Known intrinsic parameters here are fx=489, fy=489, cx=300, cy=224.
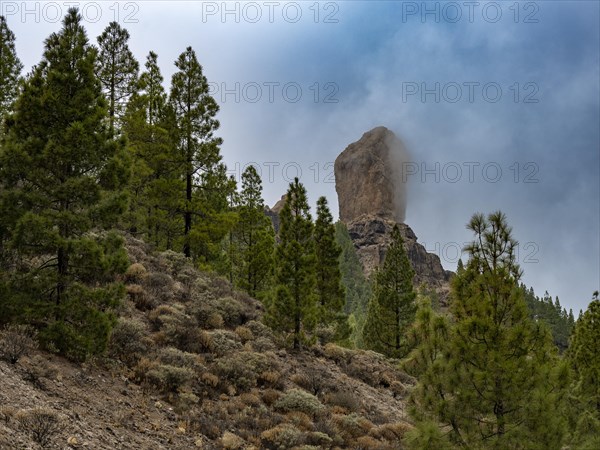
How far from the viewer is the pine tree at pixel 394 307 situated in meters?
33.7

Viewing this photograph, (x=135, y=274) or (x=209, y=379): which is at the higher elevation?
(x=135, y=274)

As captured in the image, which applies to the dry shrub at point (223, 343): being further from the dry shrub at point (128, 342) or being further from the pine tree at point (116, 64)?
the pine tree at point (116, 64)

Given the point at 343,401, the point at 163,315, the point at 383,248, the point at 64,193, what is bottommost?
the point at 343,401

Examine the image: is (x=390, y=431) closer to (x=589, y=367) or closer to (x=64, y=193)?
(x=589, y=367)

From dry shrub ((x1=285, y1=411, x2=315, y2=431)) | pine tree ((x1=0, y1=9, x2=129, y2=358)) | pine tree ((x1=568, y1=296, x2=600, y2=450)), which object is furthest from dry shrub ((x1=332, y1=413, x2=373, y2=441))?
pine tree ((x1=0, y1=9, x2=129, y2=358))

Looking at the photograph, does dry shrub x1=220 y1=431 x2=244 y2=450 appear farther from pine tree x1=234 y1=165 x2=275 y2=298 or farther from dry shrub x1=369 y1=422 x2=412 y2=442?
pine tree x1=234 y1=165 x2=275 y2=298

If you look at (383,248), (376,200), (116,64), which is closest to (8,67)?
(116,64)

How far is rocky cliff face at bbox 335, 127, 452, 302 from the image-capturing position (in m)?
147

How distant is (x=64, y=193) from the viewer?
41.4 ft

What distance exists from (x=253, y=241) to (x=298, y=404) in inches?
865

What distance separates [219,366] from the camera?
15.2 meters

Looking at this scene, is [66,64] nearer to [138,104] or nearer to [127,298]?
[127,298]

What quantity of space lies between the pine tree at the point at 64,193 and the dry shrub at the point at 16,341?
0.34m

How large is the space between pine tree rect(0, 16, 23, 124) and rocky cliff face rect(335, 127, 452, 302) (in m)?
116
